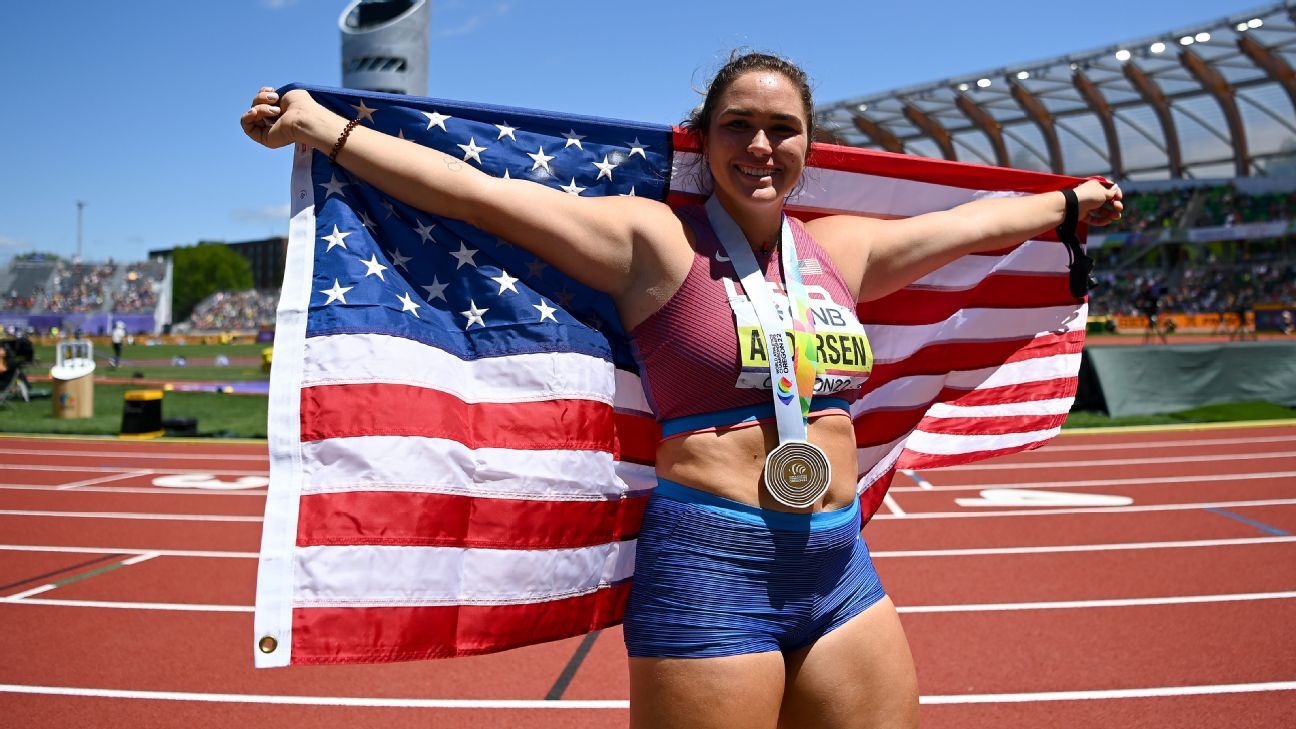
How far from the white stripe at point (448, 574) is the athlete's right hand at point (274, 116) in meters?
0.96

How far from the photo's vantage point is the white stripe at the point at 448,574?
204 centimetres

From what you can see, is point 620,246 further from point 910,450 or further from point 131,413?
point 131,413

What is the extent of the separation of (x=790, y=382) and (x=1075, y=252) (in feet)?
5.98

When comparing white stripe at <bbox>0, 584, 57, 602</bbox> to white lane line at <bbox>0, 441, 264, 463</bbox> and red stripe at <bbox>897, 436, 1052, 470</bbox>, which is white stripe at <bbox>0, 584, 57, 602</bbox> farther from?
white lane line at <bbox>0, 441, 264, 463</bbox>

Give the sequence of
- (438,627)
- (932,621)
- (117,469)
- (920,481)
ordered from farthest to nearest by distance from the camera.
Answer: (117,469), (920,481), (932,621), (438,627)

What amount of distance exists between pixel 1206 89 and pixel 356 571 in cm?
4777

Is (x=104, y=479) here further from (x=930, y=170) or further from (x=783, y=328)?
(x=783, y=328)

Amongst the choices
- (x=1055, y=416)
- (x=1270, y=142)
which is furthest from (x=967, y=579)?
(x=1270, y=142)

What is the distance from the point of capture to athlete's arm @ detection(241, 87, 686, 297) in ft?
6.38

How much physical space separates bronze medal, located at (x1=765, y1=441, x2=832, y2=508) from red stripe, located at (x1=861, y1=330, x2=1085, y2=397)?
1.20m

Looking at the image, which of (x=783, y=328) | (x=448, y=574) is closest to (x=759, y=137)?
(x=783, y=328)

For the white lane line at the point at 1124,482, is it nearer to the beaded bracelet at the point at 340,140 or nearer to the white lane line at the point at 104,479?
the beaded bracelet at the point at 340,140

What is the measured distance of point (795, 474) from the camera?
1867 mm

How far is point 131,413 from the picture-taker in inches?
543
